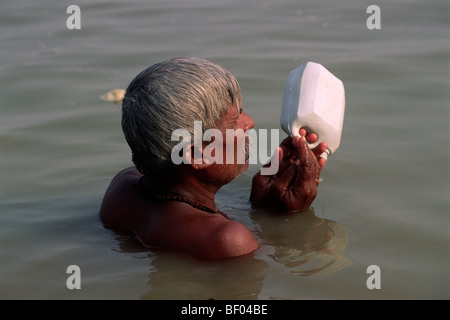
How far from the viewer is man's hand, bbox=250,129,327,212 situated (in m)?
3.96

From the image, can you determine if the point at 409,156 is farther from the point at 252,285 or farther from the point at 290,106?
the point at 252,285

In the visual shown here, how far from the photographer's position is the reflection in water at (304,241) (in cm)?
350

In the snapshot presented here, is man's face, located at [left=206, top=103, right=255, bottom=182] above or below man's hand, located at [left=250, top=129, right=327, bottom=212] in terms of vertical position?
above

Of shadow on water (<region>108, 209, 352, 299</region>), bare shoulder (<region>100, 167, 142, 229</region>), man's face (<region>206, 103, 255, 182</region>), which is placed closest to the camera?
shadow on water (<region>108, 209, 352, 299</region>)

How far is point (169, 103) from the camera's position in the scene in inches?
130

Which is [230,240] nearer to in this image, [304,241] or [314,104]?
[304,241]

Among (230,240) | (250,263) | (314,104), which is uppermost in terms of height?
(314,104)

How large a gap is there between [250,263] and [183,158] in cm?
63

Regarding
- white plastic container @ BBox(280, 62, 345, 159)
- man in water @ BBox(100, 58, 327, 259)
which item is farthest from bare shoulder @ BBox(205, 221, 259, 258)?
white plastic container @ BBox(280, 62, 345, 159)

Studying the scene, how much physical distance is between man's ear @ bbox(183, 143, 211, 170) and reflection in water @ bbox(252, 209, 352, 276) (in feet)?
1.97

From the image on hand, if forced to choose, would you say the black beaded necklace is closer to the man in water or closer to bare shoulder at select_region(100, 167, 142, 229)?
the man in water

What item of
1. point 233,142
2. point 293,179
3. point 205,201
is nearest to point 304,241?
point 293,179

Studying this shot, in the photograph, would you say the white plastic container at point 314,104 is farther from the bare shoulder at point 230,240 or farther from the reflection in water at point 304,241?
the bare shoulder at point 230,240

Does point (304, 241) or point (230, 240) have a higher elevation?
point (230, 240)
